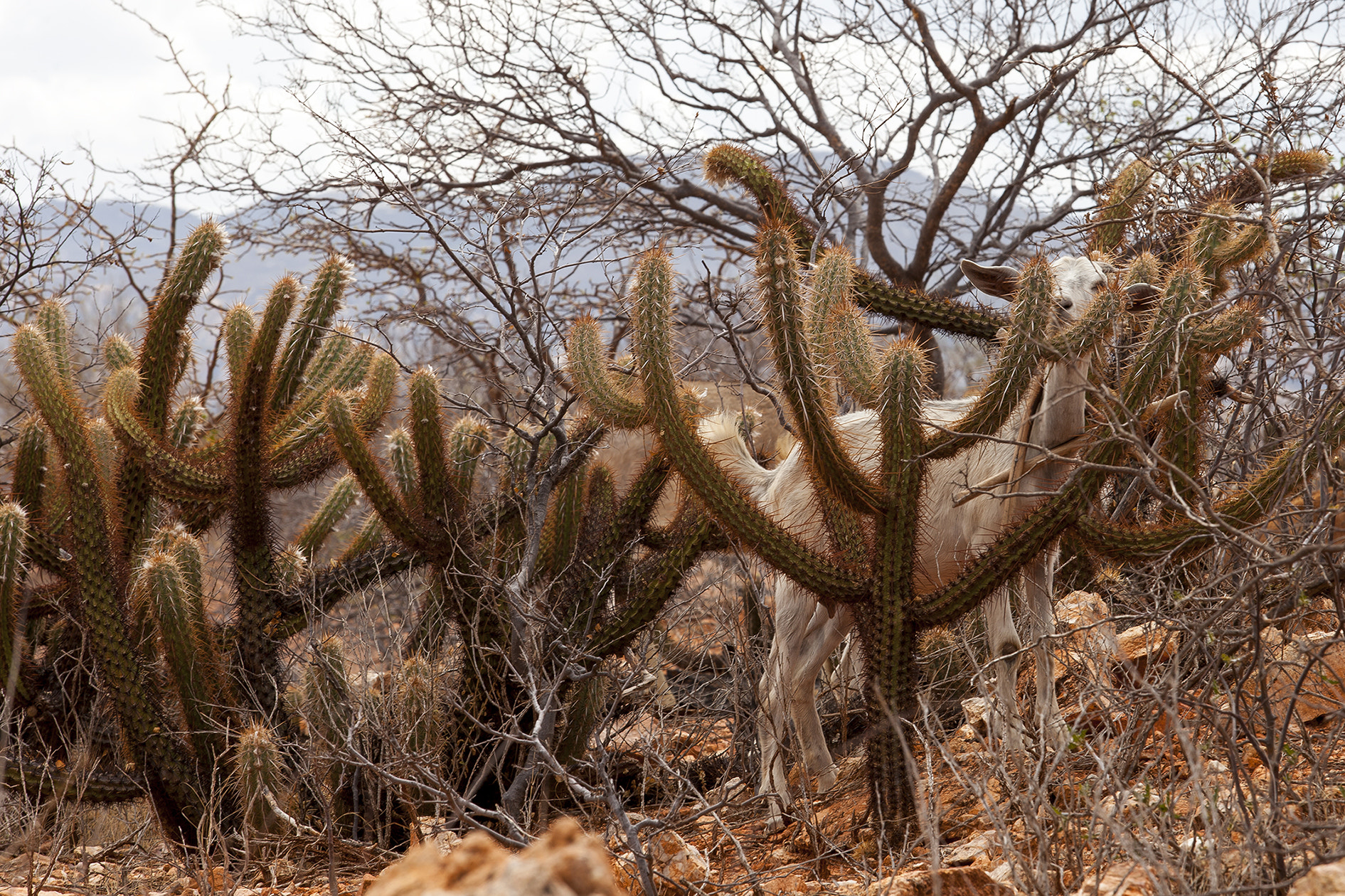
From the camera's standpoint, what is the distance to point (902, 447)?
12.5ft

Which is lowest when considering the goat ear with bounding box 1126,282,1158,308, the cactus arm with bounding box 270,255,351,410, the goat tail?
the goat tail

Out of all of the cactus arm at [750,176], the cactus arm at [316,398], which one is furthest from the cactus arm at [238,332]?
the cactus arm at [750,176]

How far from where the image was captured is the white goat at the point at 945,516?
14.1 ft

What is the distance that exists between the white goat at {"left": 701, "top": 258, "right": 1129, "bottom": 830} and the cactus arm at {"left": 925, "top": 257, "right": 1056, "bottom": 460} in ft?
0.61

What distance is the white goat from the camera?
4.30 metres

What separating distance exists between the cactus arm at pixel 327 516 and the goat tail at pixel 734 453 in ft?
7.06

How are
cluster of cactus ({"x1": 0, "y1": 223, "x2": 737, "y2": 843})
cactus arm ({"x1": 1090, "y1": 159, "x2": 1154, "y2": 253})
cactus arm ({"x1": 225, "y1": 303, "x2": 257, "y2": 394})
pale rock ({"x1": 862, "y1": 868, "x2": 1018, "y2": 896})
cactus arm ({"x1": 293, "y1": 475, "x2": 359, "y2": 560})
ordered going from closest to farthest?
pale rock ({"x1": 862, "y1": 868, "x2": 1018, "y2": 896})
cluster of cactus ({"x1": 0, "y1": 223, "x2": 737, "y2": 843})
cactus arm ({"x1": 1090, "y1": 159, "x2": 1154, "y2": 253})
cactus arm ({"x1": 225, "y1": 303, "x2": 257, "y2": 394})
cactus arm ({"x1": 293, "y1": 475, "x2": 359, "y2": 560})

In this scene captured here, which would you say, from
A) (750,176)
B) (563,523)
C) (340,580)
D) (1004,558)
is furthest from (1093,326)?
(340,580)

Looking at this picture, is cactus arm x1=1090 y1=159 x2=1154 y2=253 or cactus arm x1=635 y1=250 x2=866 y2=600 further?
cactus arm x1=1090 y1=159 x2=1154 y2=253

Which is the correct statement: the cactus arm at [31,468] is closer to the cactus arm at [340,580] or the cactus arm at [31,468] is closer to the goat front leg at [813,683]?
the cactus arm at [340,580]

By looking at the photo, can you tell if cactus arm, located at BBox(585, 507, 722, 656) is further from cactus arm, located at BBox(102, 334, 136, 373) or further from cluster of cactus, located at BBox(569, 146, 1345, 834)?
cactus arm, located at BBox(102, 334, 136, 373)

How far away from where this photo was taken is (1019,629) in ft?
16.9

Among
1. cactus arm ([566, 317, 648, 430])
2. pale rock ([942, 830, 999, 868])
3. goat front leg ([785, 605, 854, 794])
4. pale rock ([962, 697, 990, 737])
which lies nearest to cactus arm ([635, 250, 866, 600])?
cactus arm ([566, 317, 648, 430])

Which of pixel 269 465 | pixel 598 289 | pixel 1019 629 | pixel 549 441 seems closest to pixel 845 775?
pixel 1019 629
